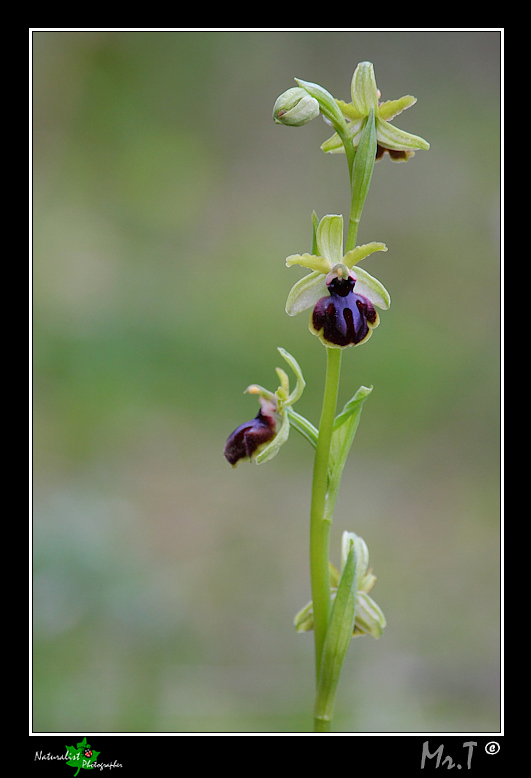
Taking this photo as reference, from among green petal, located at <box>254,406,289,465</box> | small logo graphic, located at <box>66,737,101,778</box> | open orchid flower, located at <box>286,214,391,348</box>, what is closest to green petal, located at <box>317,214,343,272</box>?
open orchid flower, located at <box>286,214,391,348</box>

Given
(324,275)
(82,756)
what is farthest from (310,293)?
(82,756)

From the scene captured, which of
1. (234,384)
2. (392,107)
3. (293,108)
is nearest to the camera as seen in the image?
(293,108)

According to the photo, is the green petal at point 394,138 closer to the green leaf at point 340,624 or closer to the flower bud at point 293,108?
the flower bud at point 293,108

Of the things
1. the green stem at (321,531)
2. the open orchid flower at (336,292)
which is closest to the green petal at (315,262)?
the open orchid flower at (336,292)

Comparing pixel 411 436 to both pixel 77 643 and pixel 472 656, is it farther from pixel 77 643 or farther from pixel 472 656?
pixel 77 643

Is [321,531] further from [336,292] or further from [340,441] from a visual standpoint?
[336,292]

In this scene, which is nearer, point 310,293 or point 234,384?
point 310,293
